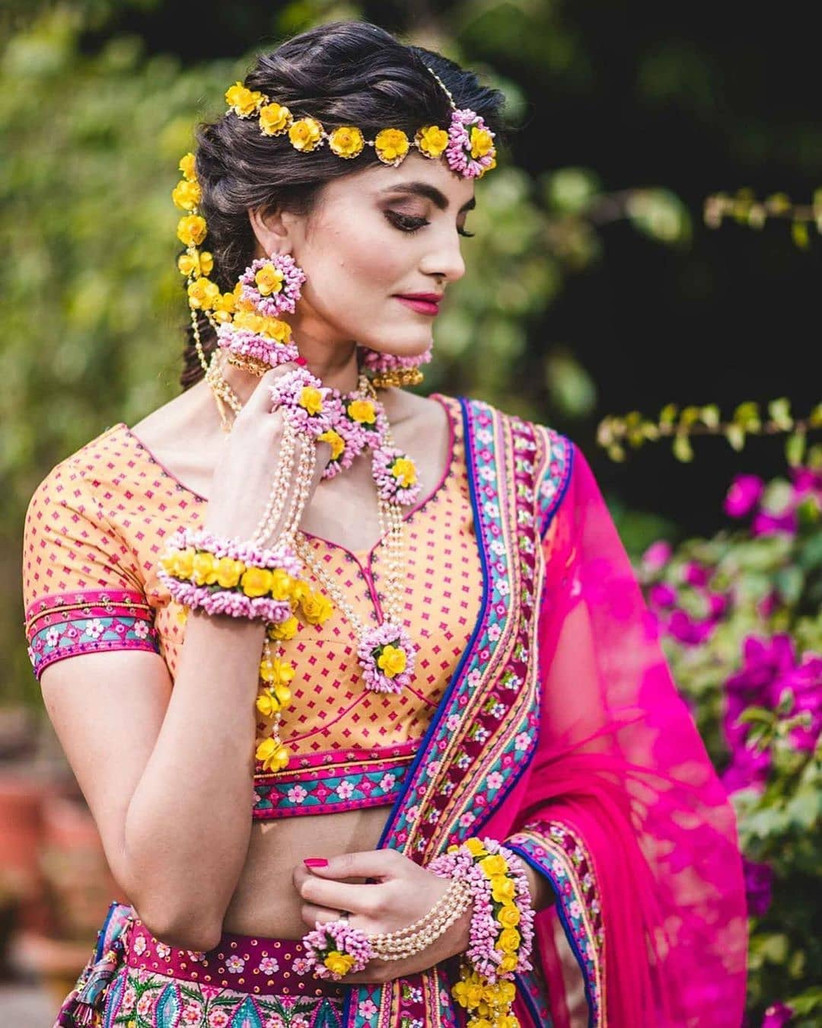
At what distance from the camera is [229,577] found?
72.0 inches

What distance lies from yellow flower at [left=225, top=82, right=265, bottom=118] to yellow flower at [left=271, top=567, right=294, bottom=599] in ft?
2.27

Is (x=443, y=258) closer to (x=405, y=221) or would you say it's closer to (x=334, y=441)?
(x=405, y=221)

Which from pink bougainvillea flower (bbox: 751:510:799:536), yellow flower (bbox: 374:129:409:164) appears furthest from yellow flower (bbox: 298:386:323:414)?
pink bougainvillea flower (bbox: 751:510:799:536)

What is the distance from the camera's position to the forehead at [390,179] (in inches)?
78.6

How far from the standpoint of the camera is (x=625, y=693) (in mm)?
2221

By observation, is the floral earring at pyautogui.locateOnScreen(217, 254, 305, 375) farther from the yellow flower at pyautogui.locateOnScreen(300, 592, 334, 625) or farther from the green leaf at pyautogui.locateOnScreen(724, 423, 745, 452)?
the green leaf at pyautogui.locateOnScreen(724, 423, 745, 452)

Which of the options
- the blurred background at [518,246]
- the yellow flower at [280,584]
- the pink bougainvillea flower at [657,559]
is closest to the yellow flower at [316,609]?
the yellow flower at [280,584]

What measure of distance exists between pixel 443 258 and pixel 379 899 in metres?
0.87

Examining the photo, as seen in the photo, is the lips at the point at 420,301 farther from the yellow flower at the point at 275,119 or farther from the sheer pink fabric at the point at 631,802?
the sheer pink fabric at the point at 631,802

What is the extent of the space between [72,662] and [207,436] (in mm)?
401

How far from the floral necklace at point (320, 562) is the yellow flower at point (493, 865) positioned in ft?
0.87

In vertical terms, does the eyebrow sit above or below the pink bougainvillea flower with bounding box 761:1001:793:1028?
above

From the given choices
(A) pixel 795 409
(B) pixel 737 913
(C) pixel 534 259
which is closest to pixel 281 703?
(B) pixel 737 913

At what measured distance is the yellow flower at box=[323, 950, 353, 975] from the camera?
1.89 m
